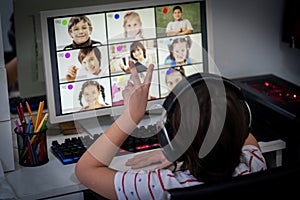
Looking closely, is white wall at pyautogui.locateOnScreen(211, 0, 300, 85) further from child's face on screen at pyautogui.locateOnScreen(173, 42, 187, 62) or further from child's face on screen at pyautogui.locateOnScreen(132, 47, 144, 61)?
child's face on screen at pyautogui.locateOnScreen(132, 47, 144, 61)

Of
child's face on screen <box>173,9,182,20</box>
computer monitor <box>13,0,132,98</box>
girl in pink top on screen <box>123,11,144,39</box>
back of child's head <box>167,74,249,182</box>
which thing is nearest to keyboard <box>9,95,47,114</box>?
computer monitor <box>13,0,132,98</box>

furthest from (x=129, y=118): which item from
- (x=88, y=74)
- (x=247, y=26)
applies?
(x=247, y=26)

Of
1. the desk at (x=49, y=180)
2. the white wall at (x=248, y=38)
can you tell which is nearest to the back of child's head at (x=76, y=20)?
the desk at (x=49, y=180)

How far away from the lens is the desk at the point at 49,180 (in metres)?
1.50

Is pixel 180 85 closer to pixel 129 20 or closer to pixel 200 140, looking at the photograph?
pixel 200 140

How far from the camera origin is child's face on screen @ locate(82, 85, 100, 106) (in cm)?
180

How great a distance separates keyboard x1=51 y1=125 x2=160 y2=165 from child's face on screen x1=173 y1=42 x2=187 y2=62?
248mm

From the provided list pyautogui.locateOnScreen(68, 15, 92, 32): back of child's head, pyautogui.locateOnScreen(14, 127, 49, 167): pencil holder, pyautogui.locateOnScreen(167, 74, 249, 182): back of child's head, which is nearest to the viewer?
pyautogui.locateOnScreen(167, 74, 249, 182): back of child's head

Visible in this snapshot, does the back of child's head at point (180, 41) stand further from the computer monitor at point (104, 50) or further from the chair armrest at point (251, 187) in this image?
the chair armrest at point (251, 187)

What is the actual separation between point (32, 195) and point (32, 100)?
1.82ft

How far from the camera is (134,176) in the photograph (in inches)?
48.8

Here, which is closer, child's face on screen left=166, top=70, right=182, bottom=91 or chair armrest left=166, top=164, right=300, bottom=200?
chair armrest left=166, top=164, right=300, bottom=200

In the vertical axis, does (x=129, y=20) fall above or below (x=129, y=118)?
above

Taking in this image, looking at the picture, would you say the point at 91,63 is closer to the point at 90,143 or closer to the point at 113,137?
the point at 90,143
